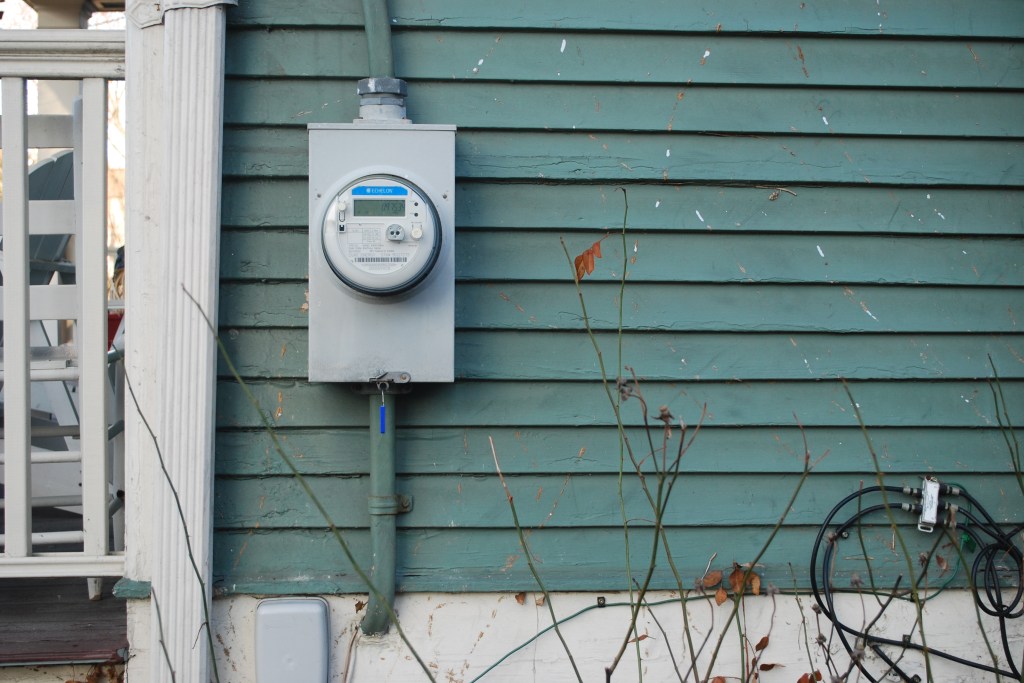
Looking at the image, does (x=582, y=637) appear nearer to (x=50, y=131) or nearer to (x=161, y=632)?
(x=161, y=632)

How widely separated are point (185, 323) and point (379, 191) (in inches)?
23.8

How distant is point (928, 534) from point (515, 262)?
4.45ft

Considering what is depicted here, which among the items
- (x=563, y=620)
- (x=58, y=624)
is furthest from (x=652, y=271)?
(x=58, y=624)

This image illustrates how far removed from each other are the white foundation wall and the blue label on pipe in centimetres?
105

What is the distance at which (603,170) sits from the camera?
93.4 inches

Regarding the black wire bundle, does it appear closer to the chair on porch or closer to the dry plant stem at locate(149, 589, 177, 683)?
the dry plant stem at locate(149, 589, 177, 683)

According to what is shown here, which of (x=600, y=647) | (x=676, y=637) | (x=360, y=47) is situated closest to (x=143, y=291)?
(x=360, y=47)

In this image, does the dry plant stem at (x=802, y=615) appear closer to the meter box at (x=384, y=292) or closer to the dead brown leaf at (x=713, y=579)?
the dead brown leaf at (x=713, y=579)

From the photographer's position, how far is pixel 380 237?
213cm

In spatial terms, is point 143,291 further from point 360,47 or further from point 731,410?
point 731,410

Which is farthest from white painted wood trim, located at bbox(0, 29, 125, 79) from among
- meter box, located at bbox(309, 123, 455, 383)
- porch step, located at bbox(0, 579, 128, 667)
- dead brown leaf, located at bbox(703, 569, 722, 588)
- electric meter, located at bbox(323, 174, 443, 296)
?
dead brown leaf, located at bbox(703, 569, 722, 588)

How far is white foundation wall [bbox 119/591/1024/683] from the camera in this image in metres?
2.34

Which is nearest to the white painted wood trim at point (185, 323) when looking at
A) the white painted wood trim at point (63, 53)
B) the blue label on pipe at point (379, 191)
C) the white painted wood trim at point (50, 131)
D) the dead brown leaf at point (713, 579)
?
the white painted wood trim at point (63, 53)

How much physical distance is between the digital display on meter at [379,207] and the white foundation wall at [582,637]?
3.32 ft
